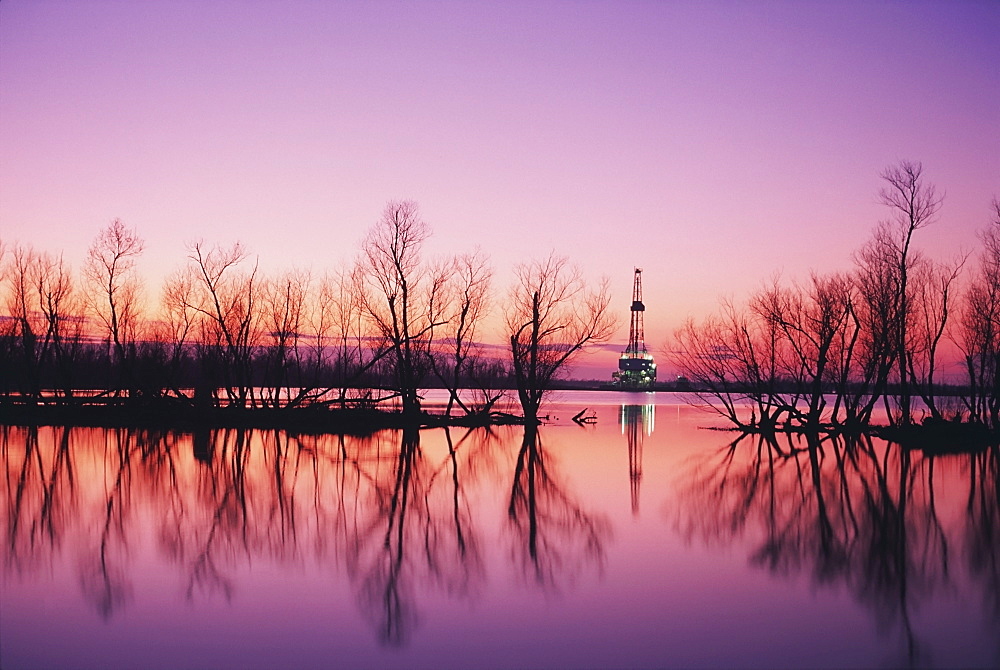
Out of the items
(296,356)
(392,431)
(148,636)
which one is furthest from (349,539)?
(296,356)

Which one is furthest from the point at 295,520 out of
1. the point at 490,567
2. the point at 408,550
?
the point at 490,567

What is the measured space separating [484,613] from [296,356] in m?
40.1

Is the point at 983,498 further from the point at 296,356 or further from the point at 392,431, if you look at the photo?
the point at 296,356

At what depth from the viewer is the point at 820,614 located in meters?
7.75

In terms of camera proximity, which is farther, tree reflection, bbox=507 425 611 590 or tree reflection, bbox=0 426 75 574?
tree reflection, bbox=0 426 75 574

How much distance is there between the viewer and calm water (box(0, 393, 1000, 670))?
6.82 m

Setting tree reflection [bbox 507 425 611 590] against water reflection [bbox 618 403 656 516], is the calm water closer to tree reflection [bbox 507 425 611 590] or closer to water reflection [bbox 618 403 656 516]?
tree reflection [bbox 507 425 611 590]

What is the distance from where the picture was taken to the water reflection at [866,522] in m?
8.90

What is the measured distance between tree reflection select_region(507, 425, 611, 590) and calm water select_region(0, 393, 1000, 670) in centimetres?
6

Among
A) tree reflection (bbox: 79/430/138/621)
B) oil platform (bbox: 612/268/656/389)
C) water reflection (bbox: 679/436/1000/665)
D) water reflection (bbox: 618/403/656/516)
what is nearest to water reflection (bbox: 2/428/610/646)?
tree reflection (bbox: 79/430/138/621)

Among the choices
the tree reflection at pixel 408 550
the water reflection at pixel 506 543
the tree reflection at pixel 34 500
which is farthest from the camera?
the tree reflection at pixel 34 500

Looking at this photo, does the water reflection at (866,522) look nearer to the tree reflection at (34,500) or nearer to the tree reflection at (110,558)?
the tree reflection at (110,558)

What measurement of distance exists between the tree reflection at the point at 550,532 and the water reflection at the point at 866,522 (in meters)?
1.53

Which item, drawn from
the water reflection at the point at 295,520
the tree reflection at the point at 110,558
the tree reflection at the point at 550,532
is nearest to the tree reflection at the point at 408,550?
the water reflection at the point at 295,520
